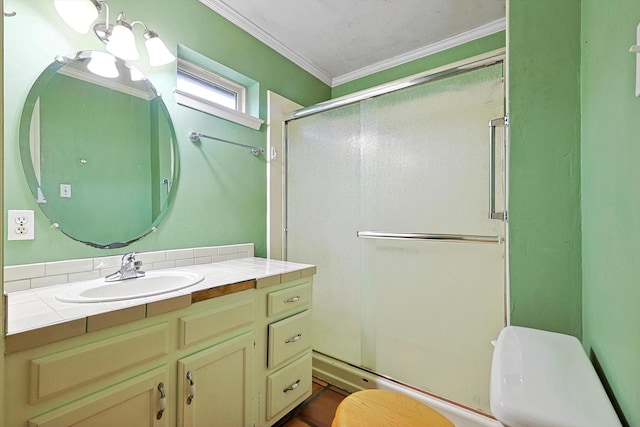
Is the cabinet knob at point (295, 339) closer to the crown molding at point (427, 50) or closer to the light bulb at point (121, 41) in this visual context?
the light bulb at point (121, 41)

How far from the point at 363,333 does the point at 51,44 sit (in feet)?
7.24

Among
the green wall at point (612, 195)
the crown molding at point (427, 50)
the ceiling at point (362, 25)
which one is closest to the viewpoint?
the green wall at point (612, 195)

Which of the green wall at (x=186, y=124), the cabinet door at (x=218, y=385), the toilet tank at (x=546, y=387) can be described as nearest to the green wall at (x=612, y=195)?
the toilet tank at (x=546, y=387)

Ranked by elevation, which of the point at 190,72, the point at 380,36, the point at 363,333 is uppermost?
the point at 380,36

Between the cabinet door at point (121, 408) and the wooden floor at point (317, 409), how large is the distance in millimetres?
777

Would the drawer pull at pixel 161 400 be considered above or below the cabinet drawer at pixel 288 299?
below

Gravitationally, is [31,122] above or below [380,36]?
below

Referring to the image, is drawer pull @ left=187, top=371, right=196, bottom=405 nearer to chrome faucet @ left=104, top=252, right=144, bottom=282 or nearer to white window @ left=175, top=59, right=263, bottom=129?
chrome faucet @ left=104, top=252, right=144, bottom=282

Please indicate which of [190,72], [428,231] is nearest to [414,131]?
[428,231]

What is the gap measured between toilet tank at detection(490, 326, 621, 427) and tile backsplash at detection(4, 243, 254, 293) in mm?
1493

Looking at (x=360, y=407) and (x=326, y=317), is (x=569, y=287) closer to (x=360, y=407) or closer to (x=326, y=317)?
(x=360, y=407)

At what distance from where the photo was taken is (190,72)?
69.9 inches

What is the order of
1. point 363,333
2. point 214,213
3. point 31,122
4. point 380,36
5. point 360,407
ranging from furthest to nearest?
point 380,36, point 363,333, point 214,213, point 31,122, point 360,407

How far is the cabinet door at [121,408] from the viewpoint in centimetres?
76
